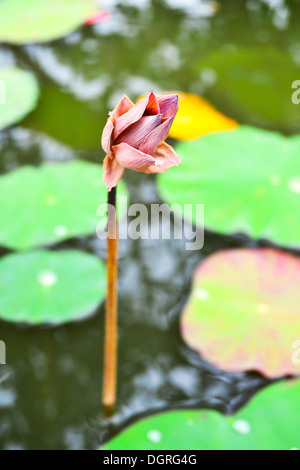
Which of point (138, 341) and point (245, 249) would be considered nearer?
point (138, 341)

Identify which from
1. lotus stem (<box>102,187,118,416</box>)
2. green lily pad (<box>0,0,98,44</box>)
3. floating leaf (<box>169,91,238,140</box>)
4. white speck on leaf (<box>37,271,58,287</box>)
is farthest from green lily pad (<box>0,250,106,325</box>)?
green lily pad (<box>0,0,98,44</box>)

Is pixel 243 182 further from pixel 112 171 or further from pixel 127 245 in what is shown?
pixel 112 171

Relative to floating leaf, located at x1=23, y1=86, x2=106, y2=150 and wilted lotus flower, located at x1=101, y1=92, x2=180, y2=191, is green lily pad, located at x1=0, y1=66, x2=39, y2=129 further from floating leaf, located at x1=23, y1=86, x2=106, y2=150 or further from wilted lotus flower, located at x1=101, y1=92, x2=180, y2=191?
wilted lotus flower, located at x1=101, y1=92, x2=180, y2=191

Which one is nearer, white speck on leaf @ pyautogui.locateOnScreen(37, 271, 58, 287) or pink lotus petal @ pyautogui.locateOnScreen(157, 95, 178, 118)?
pink lotus petal @ pyautogui.locateOnScreen(157, 95, 178, 118)

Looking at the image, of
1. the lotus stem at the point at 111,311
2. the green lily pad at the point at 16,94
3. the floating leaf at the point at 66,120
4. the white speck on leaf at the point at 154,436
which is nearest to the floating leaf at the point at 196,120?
the floating leaf at the point at 66,120

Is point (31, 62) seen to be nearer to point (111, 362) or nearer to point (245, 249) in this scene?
point (245, 249)
